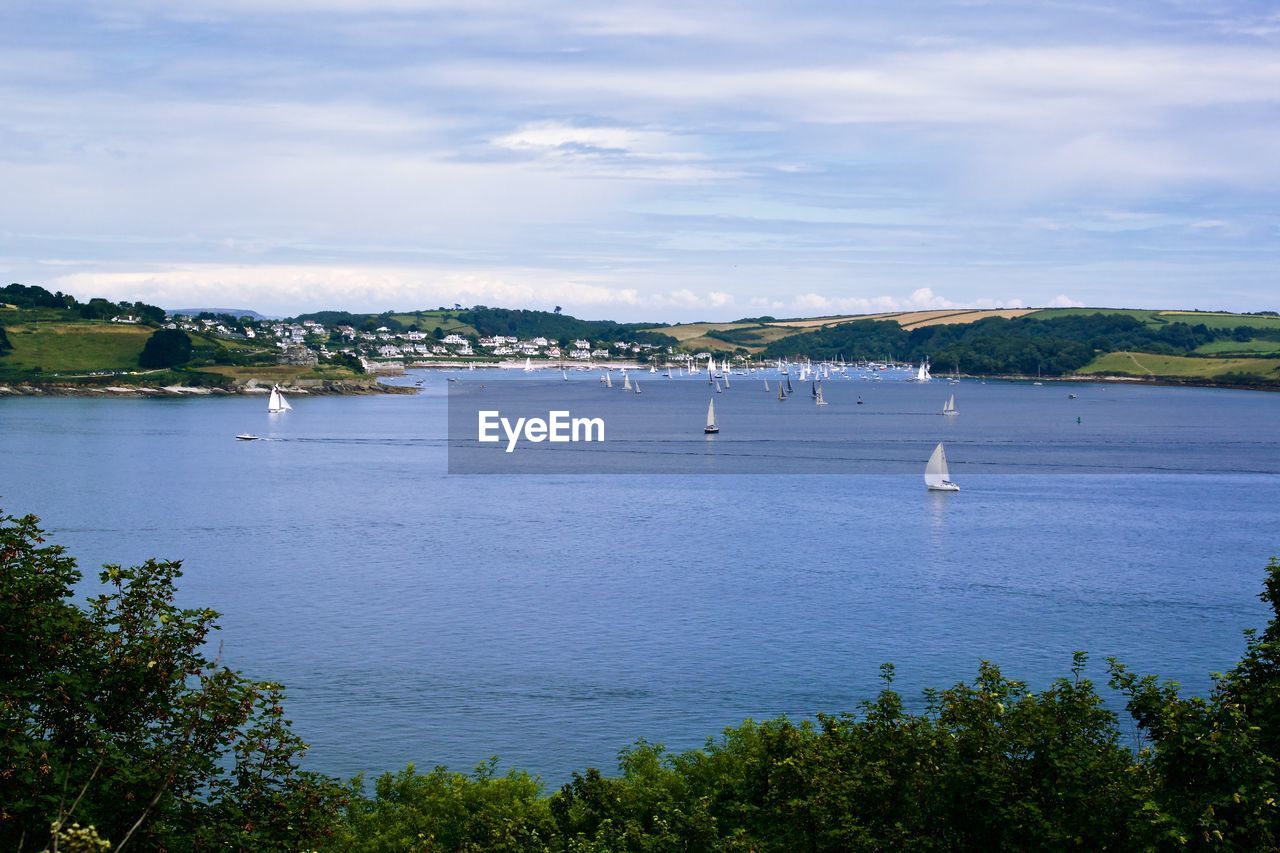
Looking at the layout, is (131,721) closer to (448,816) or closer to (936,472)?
(448,816)

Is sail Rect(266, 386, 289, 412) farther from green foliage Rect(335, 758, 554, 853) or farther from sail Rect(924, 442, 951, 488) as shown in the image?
green foliage Rect(335, 758, 554, 853)

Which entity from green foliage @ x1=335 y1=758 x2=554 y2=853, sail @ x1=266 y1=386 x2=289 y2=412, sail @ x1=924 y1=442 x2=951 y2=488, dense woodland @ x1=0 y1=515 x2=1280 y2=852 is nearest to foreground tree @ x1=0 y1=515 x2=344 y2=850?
dense woodland @ x1=0 y1=515 x2=1280 y2=852

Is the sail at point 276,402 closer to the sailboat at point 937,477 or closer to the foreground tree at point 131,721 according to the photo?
the sailboat at point 937,477

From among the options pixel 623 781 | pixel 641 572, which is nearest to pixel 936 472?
pixel 641 572

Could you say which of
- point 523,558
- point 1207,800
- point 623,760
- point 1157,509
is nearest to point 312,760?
point 623,760

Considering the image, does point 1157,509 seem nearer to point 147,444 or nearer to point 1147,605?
point 1147,605

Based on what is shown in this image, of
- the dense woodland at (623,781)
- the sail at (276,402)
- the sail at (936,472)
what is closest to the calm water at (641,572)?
the sail at (936,472)
